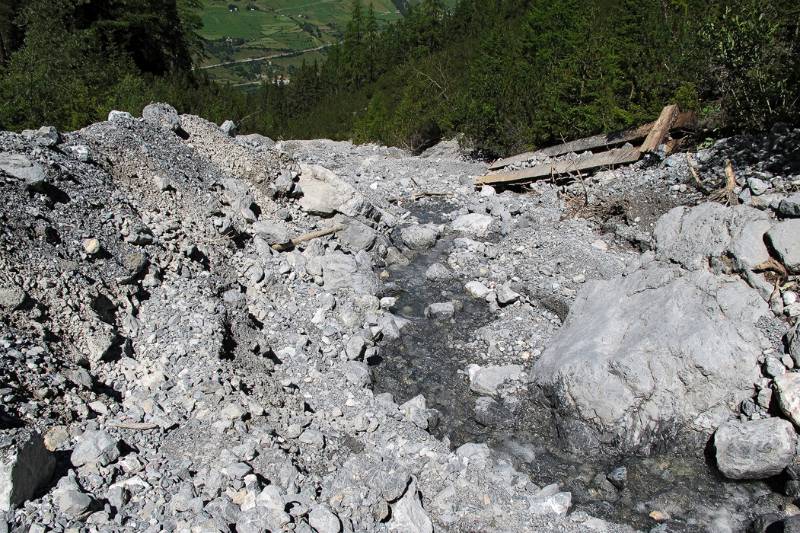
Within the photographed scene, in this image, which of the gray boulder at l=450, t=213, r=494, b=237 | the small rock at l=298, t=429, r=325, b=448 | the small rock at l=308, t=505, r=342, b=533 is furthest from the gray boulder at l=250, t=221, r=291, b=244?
the small rock at l=308, t=505, r=342, b=533

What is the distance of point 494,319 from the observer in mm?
9305

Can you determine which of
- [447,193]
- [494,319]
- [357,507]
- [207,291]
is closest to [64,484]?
[357,507]

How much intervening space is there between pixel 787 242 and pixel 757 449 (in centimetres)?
255

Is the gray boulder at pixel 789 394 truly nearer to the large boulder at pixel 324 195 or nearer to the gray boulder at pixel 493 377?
the gray boulder at pixel 493 377

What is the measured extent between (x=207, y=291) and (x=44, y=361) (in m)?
2.72

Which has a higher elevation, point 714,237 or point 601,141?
point 714,237

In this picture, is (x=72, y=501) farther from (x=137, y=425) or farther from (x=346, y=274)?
(x=346, y=274)

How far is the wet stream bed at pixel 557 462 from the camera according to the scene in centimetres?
568

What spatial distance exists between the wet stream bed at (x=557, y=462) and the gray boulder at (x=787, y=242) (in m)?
2.53

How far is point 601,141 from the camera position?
14641 mm

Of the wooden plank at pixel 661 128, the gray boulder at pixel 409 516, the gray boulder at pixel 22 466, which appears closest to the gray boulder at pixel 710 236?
the gray boulder at pixel 409 516

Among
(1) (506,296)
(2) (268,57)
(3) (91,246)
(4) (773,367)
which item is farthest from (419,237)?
(2) (268,57)

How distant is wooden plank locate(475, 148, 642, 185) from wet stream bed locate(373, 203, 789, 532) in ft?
19.8

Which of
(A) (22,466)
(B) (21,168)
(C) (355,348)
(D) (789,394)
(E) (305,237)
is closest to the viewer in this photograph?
(A) (22,466)
